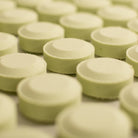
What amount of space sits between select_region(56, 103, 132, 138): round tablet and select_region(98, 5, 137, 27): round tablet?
837 millimetres

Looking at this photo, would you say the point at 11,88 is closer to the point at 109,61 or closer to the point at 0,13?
the point at 109,61

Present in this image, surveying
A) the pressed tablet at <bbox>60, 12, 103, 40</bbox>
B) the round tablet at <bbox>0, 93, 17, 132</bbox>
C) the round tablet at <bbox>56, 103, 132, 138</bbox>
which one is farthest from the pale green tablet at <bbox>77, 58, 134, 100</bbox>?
the pressed tablet at <bbox>60, 12, 103, 40</bbox>

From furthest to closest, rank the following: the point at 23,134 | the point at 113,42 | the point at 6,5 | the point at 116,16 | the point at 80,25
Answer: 1. the point at 6,5
2. the point at 116,16
3. the point at 80,25
4. the point at 113,42
5. the point at 23,134

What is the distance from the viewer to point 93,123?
31.3 inches

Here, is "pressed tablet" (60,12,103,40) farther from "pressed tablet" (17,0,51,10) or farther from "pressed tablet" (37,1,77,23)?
"pressed tablet" (17,0,51,10)

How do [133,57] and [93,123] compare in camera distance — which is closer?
[93,123]

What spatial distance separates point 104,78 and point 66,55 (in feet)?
0.74

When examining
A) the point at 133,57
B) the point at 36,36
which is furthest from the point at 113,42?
the point at 36,36

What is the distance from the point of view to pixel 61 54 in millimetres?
1208

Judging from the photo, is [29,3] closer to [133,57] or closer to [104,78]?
[133,57]

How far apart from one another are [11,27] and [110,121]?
2.97 ft

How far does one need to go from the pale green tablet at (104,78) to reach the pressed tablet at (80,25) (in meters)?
0.40

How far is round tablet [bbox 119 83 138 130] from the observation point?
90 cm

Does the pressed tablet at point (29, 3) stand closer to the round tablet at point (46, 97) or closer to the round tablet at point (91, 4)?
the round tablet at point (91, 4)
